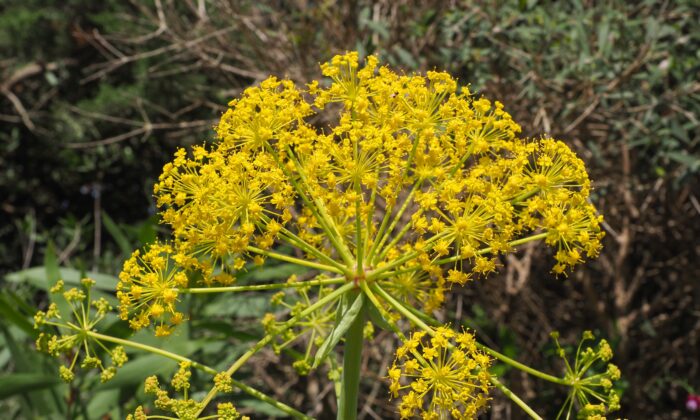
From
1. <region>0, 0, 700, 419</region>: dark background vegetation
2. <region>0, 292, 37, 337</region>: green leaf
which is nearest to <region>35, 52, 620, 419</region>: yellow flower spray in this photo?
<region>0, 292, 37, 337</region>: green leaf

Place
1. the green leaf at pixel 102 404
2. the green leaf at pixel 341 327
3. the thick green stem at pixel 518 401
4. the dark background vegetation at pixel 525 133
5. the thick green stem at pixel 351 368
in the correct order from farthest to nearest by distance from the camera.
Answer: the dark background vegetation at pixel 525 133, the green leaf at pixel 102 404, the thick green stem at pixel 351 368, the green leaf at pixel 341 327, the thick green stem at pixel 518 401

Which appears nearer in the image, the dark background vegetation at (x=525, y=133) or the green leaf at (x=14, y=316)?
the green leaf at (x=14, y=316)

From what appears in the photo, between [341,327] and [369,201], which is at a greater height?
[369,201]

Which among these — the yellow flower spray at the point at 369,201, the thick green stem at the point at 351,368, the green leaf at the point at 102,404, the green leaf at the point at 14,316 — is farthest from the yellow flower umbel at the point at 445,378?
the green leaf at the point at 102,404

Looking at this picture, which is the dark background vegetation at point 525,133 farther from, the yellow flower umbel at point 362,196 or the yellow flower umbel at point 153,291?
the yellow flower umbel at point 362,196

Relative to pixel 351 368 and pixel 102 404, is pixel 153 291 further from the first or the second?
pixel 102 404

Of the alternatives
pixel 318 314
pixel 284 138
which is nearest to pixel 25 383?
pixel 318 314

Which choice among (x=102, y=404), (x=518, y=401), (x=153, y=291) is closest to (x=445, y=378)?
(x=518, y=401)
